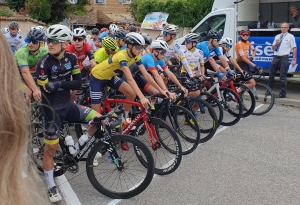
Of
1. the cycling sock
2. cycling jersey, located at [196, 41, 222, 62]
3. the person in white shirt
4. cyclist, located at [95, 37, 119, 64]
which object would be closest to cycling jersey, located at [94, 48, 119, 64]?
cyclist, located at [95, 37, 119, 64]

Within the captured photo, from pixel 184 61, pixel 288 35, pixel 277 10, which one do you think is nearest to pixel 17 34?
pixel 184 61

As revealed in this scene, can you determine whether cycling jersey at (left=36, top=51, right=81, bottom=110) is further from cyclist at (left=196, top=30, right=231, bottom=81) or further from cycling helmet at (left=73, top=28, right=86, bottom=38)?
cyclist at (left=196, top=30, right=231, bottom=81)

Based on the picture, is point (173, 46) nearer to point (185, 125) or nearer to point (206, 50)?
point (206, 50)

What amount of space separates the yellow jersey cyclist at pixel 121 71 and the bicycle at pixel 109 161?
74 centimetres

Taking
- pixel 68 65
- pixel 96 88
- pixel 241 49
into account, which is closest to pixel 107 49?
pixel 96 88

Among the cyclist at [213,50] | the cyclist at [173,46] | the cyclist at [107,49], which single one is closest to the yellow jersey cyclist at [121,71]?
the cyclist at [107,49]

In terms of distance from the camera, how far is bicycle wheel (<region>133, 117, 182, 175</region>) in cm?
493

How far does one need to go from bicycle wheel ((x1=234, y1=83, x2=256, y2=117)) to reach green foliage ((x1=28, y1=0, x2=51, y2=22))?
2048 cm

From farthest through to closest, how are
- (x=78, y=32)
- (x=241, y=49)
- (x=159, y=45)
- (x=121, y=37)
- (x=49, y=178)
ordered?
(x=241, y=49) < (x=121, y=37) < (x=78, y=32) < (x=159, y=45) < (x=49, y=178)

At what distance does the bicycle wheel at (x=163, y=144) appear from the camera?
16.2ft

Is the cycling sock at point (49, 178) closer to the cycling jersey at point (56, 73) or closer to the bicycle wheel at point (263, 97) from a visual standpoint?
the cycling jersey at point (56, 73)

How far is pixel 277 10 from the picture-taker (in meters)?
13.7

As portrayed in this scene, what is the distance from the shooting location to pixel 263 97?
29.0ft

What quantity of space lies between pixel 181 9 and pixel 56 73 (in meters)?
24.3
